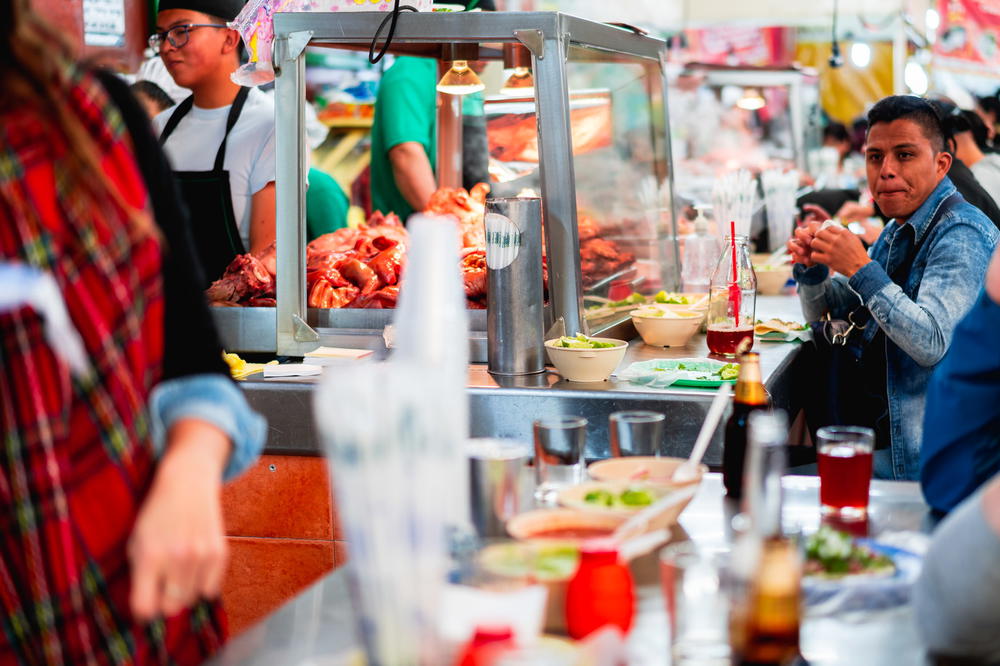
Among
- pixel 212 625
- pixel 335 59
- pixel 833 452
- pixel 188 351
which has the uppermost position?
pixel 335 59

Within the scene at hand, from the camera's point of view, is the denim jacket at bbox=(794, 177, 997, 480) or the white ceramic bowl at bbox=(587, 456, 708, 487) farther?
the denim jacket at bbox=(794, 177, 997, 480)


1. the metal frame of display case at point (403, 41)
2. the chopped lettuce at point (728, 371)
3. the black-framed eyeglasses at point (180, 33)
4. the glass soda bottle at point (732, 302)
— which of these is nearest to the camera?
the chopped lettuce at point (728, 371)

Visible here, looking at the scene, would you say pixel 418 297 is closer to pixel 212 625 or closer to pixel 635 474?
pixel 212 625

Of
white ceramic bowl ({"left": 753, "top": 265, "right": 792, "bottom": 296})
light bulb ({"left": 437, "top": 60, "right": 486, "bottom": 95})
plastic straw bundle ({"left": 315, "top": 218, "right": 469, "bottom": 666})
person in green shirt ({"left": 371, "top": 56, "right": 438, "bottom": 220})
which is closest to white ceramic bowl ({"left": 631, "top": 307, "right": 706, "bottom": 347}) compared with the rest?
light bulb ({"left": 437, "top": 60, "right": 486, "bottom": 95})

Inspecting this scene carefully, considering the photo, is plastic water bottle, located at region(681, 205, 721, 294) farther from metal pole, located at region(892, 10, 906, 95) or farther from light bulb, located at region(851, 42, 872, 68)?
light bulb, located at region(851, 42, 872, 68)

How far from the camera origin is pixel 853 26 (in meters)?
8.49

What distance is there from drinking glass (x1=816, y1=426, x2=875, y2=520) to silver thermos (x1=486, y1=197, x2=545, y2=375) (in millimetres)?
1077

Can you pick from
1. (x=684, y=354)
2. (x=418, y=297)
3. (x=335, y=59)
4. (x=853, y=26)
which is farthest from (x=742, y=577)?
(x=853, y=26)

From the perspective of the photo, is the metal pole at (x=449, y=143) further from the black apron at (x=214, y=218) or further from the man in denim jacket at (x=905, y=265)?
the man in denim jacket at (x=905, y=265)

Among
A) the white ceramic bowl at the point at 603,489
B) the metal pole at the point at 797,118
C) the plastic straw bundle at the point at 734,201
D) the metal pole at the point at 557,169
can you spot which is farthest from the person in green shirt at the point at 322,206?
the metal pole at the point at 797,118

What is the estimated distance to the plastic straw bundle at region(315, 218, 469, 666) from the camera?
1064 millimetres

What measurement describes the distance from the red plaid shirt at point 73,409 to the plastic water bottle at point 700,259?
2.85 m

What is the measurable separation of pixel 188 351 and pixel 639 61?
2700mm

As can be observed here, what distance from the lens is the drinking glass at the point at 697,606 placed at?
1.25 metres
